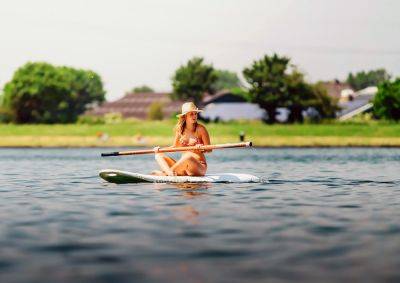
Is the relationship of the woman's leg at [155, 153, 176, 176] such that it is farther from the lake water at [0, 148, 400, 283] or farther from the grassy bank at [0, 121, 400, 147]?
the grassy bank at [0, 121, 400, 147]

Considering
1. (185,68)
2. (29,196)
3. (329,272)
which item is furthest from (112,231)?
(185,68)

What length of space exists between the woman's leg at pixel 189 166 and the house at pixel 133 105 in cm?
11613

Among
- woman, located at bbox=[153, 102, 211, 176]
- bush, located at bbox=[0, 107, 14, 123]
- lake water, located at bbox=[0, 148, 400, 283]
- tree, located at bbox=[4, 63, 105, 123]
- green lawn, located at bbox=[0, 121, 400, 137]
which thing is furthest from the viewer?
bush, located at bbox=[0, 107, 14, 123]

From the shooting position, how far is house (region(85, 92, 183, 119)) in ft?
450

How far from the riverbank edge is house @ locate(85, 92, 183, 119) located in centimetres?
7305

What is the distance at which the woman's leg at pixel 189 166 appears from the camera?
16.5 metres

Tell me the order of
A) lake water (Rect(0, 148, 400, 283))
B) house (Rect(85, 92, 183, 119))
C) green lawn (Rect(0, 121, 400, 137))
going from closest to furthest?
1. lake water (Rect(0, 148, 400, 283))
2. green lawn (Rect(0, 121, 400, 137))
3. house (Rect(85, 92, 183, 119))

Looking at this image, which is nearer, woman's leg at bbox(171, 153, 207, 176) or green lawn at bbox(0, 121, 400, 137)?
woman's leg at bbox(171, 153, 207, 176)

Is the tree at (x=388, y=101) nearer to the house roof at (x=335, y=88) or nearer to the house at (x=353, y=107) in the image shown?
the house at (x=353, y=107)

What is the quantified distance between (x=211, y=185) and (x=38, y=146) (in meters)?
43.5

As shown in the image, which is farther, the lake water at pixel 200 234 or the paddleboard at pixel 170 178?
the paddleboard at pixel 170 178

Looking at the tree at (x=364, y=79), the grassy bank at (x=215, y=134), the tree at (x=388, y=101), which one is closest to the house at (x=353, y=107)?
the tree at (x=388, y=101)

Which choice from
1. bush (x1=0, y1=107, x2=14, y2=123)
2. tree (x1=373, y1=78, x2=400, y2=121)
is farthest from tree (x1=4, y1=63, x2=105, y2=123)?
tree (x1=373, y1=78, x2=400, y2=121)

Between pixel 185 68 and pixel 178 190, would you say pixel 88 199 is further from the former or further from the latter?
pixel 185 68
